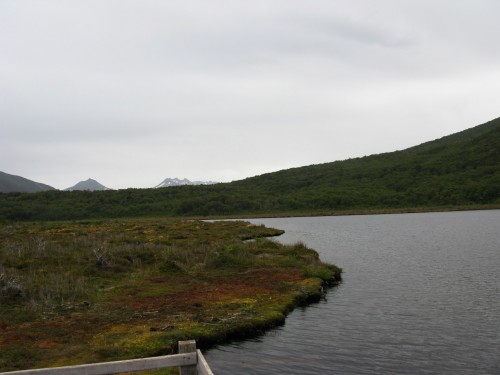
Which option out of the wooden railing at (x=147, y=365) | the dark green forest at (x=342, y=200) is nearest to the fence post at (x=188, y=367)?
the wooden railing at (x=147, y=365)

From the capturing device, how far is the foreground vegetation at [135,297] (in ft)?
63.6

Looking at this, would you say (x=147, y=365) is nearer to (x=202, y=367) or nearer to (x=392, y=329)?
(x=202, y=367)

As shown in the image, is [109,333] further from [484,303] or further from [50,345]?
[484,303]

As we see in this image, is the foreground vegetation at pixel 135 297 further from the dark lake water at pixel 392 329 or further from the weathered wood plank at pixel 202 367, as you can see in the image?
the weathered wood plank at pixel 202 367

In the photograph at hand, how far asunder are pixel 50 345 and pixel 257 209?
6367 inches

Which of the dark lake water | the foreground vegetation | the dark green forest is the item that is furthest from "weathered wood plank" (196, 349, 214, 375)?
the dark green forest

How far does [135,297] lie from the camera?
1094 inches

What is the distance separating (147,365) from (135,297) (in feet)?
62.0

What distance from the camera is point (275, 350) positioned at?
65.9ft

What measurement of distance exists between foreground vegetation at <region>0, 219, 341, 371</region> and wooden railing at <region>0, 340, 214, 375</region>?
27.7ft

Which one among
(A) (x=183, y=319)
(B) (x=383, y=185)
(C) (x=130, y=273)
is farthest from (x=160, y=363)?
(B) (x=383, y=185)

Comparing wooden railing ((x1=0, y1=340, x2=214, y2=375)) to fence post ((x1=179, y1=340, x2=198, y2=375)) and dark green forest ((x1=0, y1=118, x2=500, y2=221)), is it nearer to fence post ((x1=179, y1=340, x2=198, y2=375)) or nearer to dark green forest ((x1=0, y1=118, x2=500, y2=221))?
fence post ((x1=179, y1=340, x2=198, y2=375))

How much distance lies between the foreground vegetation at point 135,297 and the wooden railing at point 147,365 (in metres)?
8.43

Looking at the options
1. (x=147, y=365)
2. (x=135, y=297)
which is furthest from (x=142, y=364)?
(x=135, y=297)
